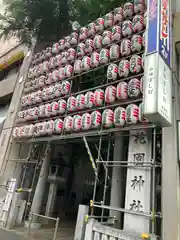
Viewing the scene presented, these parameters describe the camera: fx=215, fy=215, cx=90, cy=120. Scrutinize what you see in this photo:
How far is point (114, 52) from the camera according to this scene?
855 centimetres

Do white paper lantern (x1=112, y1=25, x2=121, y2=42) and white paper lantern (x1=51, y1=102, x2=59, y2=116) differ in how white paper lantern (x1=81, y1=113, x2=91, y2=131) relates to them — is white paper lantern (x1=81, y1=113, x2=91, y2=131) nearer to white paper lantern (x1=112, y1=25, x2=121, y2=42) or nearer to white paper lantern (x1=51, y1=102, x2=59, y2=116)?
white paper lantern (x1=51, y1=102, x2=59, y2=116)

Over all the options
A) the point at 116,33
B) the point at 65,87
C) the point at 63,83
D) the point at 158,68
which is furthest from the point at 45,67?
the point at 158,68

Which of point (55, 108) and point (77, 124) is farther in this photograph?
point (55, 108)

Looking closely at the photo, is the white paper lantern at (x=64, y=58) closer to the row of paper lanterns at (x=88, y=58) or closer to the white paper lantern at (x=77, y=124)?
the row of paper lanterns at (x=88, y=58)

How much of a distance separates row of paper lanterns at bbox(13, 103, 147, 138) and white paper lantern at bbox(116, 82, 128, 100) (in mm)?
517

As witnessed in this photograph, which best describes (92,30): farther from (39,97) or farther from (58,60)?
(39,97)

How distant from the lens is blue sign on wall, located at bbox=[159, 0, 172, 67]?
19.7 ft

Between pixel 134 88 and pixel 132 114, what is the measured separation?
100cm

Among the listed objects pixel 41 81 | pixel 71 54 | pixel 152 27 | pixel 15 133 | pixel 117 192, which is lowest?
pixel 117 192

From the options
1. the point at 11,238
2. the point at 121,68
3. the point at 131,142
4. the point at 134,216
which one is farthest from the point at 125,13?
the point at 11,238

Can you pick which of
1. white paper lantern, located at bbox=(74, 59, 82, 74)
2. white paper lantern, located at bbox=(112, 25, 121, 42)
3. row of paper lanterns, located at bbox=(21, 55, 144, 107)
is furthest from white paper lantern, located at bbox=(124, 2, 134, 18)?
white paper lantern, located at bbox=(74, 59, 82, 74)

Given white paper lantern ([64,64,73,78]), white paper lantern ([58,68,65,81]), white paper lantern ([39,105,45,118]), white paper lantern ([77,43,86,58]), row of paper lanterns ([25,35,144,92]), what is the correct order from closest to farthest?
row of paper lanterns ([25,35,144,92]) → white paper lantern ([77,43,86,58]) → white paper lantern ([64,64,73,78]) → white paper lantern ([39,105,45,118]) → white paper lantern ([58,68,65,81])

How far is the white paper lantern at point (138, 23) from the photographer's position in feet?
26.9

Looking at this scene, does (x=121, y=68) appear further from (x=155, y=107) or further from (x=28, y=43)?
(x=28, y=43)
